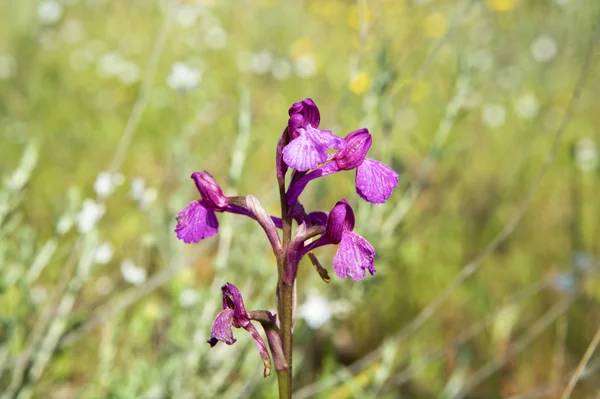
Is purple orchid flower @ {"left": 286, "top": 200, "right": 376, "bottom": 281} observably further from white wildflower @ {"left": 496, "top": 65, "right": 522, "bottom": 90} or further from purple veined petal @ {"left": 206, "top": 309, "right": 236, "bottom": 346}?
white wildflower @ {"left": 496, "top": 65, "right": 522, "bottom": 90}

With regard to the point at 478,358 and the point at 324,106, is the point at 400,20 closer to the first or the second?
the point at 324,106

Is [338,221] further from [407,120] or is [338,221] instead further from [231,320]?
[407,120]

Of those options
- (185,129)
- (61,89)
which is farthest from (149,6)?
(185,129)

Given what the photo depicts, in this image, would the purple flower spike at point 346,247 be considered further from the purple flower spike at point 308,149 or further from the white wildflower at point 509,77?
the white wildflower at point 509,77

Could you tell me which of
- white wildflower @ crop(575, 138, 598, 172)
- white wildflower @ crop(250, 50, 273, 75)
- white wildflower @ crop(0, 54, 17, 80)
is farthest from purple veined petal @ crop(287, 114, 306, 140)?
white wildflower @ crop(0, 54, 17, 80)

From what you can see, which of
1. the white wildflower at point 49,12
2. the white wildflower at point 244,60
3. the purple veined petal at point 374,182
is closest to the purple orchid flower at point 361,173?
the purple veined petal at point 374,182
